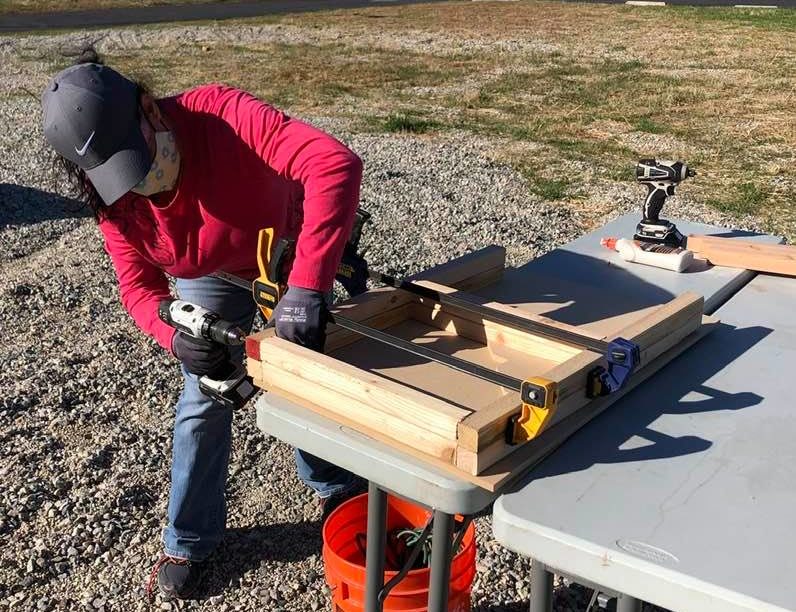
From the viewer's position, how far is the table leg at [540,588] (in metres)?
1.91

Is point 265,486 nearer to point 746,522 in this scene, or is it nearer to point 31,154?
point 746,522

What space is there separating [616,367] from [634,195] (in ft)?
18.8

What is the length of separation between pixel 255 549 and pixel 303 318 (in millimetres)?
1709

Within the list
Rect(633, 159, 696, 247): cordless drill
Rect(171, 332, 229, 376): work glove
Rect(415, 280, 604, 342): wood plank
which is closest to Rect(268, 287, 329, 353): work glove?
Rect(171, 332, 229, 376): work glove

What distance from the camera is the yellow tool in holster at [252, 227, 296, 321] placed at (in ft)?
7.52

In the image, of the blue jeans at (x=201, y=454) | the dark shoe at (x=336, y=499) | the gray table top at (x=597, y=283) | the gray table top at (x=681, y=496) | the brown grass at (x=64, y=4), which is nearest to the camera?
the gray table top at (x=681, y=496)

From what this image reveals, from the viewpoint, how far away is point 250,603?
127 inches

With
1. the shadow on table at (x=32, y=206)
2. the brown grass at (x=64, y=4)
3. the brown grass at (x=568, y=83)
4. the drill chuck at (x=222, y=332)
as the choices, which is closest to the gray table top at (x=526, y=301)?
the drill chuck at (x=222, y=332)

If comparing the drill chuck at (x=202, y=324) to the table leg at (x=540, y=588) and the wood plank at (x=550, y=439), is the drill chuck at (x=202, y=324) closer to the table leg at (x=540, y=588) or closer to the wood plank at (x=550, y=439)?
the wood plank at (x=550, y=439)

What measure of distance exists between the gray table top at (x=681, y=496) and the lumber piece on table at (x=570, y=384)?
2.8 inches

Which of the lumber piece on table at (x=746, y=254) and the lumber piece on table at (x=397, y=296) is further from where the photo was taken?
the lumber piece on table at (x=746, y=254)

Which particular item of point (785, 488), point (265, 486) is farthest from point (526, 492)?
point (265, 486)

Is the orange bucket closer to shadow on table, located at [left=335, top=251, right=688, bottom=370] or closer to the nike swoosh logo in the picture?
shadow on table, located at [left=335, top=251, right=688, bottom=370]

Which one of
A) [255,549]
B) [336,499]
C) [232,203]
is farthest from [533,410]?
[255,549]
